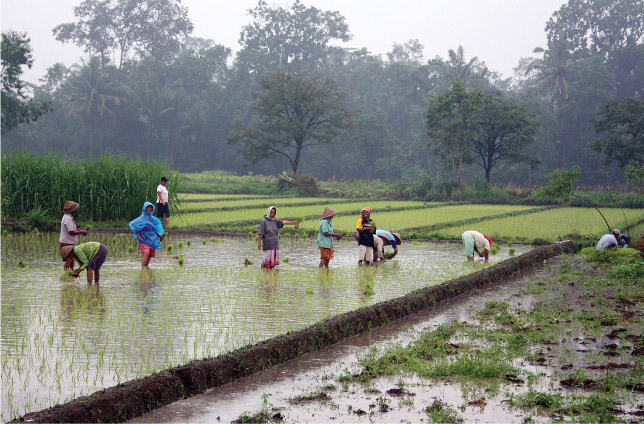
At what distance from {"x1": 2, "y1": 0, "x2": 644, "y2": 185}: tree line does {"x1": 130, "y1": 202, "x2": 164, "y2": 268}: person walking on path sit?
29906mm

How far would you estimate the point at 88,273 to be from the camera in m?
10.1

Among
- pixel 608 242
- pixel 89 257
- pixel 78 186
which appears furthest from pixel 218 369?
pixel 78 186

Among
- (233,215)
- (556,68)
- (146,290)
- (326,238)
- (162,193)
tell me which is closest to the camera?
(146,290)

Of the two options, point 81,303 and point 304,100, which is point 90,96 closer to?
point 304,100

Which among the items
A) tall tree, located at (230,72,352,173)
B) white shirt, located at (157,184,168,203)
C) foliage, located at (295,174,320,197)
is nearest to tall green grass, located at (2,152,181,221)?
white shirt, located at (157,184,168,203)

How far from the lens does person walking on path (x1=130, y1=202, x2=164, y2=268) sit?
1136 centimetres

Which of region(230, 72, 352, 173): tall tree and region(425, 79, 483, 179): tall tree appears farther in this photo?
region(230, 72, 352, 173): tall tree

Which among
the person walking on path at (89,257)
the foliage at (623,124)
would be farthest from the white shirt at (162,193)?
the foliage at (623,124)

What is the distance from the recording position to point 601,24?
5941cm

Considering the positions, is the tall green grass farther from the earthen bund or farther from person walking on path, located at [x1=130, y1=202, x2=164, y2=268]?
the earthen bund

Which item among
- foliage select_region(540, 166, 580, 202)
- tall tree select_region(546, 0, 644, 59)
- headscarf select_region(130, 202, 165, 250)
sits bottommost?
headscarf select_region(130, 202, 165, 250)

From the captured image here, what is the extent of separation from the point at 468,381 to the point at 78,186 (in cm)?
1512

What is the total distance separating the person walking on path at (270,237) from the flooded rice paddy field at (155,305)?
1.01ft

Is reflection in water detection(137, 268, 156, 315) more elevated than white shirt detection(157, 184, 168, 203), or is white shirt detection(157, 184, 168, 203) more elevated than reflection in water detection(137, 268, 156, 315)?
white shirt detection(157, 184, 168, 203)
